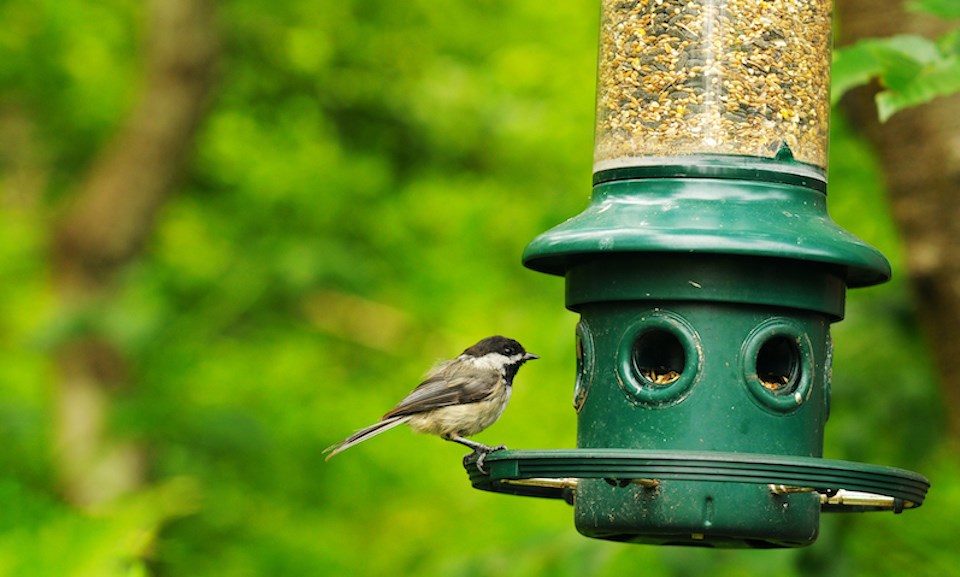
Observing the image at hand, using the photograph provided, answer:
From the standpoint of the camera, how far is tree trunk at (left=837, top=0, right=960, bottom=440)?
24.6 ft

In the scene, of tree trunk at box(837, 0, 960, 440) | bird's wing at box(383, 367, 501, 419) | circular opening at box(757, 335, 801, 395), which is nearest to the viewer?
circular opening at box(757, 335, 801, 395)

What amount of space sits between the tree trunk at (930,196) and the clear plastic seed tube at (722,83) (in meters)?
2.02

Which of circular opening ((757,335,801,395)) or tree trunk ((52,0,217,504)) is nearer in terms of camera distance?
circular opening ((757,335,801,395))

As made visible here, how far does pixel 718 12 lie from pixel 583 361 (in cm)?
142

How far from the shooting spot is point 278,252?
13398 millimetres

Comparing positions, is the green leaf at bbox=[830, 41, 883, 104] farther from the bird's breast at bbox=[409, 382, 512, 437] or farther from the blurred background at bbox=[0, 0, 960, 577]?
the blurred background at bbox=[0, 0, 960, 577]

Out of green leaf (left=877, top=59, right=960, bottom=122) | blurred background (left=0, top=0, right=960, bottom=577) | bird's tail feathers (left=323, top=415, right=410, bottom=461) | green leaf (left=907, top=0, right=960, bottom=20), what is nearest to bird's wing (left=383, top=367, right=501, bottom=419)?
bird's tail feathers (left=323, top=415, right=410, bottom=461)

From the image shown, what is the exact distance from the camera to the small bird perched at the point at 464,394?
20.4 feet

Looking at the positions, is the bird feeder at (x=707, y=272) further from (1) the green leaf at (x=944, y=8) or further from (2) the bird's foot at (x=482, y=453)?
(1) the green leaf at (x=944, y=8)

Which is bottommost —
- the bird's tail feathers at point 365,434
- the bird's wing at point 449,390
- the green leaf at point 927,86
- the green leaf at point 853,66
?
the bird's tail feathers at point 365,434

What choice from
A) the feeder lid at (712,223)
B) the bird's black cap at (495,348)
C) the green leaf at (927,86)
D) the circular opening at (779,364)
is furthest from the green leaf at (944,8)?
the bird's black cap at (495,348)

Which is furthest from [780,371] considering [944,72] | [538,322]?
[538,322]

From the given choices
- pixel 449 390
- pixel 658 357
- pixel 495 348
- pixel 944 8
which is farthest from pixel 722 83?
pixel 449 390

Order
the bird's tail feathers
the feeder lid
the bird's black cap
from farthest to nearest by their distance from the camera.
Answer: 1. the bird's black cap
2. the bird's tail feathers
3. the feeder lid
